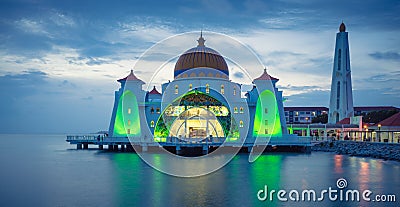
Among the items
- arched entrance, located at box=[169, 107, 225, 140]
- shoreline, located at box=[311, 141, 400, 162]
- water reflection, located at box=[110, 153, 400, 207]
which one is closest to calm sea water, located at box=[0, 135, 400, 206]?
water reflection, located at box=[110, 153, 400, 207]

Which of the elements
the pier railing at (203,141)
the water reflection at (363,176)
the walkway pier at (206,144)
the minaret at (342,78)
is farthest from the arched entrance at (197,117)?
the minaret at (342,78)

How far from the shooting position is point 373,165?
103 ft

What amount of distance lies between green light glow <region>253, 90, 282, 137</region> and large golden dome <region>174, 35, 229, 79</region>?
15.8 feet

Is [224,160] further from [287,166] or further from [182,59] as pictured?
[182,59]

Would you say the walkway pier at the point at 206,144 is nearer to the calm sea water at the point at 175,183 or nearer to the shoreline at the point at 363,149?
the shoreline at the point at 363,149

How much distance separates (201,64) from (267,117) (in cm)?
863

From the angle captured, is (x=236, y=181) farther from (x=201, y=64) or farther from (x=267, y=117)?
(x=201, y=64)

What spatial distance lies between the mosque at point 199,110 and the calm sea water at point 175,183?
10.3m

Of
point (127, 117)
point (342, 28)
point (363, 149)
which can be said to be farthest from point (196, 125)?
point (342, 28)

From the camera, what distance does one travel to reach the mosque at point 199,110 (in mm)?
43375

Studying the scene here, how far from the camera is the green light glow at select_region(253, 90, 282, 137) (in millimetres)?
43000

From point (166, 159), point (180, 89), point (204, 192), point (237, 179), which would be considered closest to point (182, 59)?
point (180, 89)

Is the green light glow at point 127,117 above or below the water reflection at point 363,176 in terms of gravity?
above

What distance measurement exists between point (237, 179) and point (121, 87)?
80.1 ft
